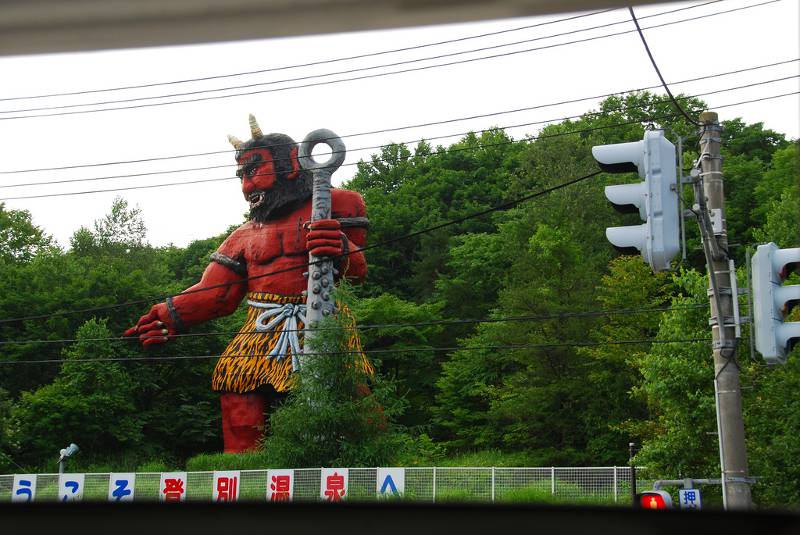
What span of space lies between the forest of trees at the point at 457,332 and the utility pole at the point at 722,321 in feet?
29.4

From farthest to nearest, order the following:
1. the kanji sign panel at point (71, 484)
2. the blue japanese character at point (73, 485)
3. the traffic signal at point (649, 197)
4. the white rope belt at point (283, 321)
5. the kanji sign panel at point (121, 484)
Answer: the white rope belt at point (283, 321) < the blue japanese character at point (73, 485) < the kanji sign panel at point (71, 484) < the kanji sign panel at point (121, 484) < the traffic signal at point (649, 197)

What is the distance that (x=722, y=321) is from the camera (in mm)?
7988

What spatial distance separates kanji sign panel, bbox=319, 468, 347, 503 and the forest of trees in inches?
46.8

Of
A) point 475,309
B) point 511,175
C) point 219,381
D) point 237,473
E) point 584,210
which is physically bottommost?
point 237,473

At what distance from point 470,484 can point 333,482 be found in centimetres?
333

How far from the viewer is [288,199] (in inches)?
794

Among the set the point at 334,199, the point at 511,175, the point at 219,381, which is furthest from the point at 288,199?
the point at 511,175

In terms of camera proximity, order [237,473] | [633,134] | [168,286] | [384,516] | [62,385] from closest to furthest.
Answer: [384,516], [237,473], [62,385], [168,286], [633,134]

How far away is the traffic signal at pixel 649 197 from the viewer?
20.4 ft

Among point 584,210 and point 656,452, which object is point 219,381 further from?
point 584,210

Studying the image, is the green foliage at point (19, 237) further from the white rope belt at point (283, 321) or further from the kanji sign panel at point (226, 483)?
the kanji sign panel at point (226, 483)

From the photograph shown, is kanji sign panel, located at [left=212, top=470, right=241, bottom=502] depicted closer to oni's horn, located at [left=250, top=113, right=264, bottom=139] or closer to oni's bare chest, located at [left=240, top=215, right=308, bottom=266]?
oni's bare chest, located at [left=240, top=215, right=308, bottom=266]

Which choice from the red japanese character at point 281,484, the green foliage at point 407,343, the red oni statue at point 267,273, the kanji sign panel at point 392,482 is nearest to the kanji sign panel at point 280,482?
the red japanese character at point 281,484

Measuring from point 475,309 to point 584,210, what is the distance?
4.70 metres
